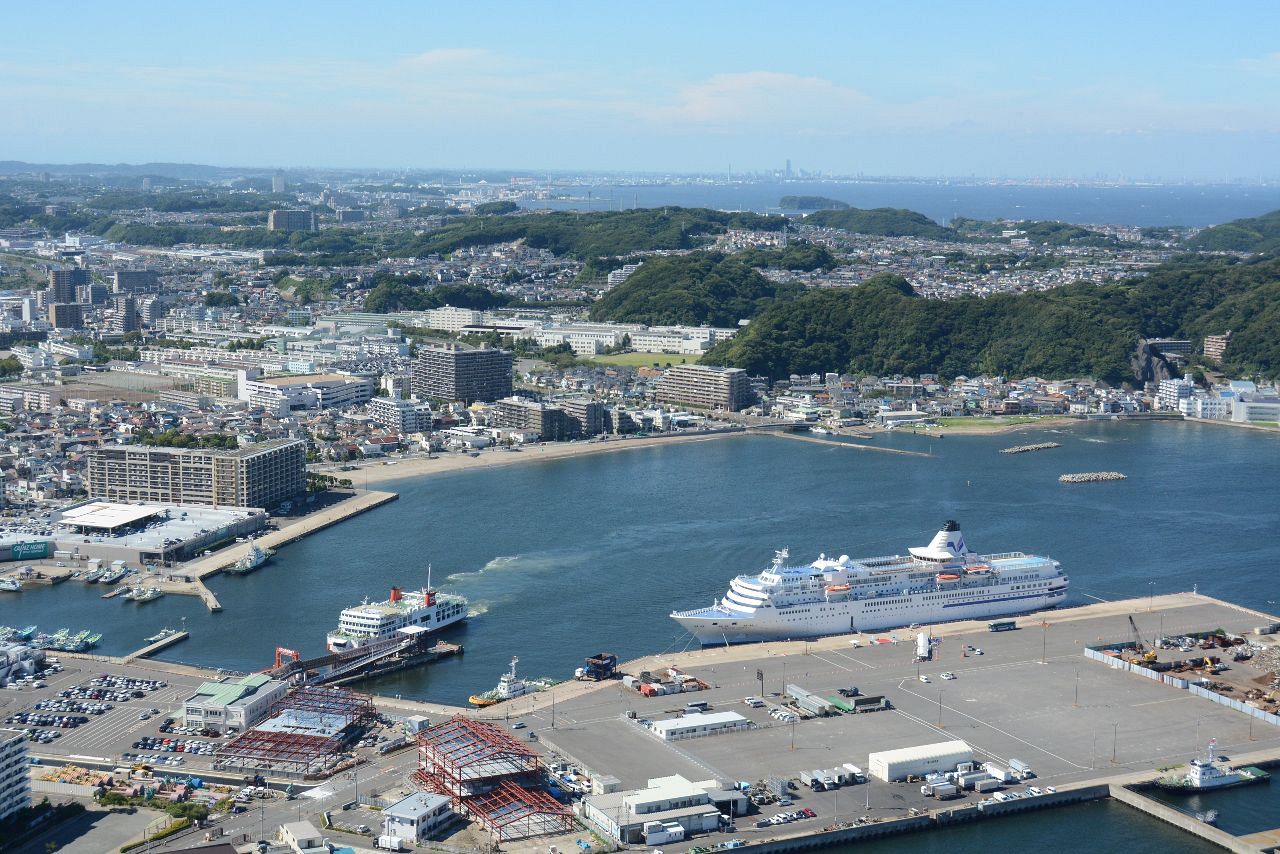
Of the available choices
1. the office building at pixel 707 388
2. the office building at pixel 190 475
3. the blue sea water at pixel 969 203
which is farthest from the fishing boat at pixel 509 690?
the blue sea water at pixel 969 203

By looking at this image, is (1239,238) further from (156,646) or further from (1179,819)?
(156,646)

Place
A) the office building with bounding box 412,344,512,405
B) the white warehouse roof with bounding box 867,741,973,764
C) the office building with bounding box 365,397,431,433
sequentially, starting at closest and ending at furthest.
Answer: the white warehouse roof with bounding box 867,741,973,764, the office building with bounding box 365,397,431,433, the office building with bounding box 412,344,512,405

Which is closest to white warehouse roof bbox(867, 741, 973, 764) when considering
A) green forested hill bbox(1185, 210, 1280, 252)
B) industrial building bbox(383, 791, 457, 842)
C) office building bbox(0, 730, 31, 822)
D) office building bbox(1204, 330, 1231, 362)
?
industrial building bbox(383, 791, 457, 842)

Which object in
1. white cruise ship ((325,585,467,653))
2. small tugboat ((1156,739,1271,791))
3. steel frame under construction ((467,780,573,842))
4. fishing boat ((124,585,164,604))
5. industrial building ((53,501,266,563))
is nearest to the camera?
steel frame under construction ((467,780,573,842))

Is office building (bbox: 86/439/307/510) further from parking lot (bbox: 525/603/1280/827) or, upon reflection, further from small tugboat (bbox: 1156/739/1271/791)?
A: small tugboat (bbox: 1156/739/1271/791)

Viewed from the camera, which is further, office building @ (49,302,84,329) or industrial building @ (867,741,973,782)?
office building @ (49,302,84,329)

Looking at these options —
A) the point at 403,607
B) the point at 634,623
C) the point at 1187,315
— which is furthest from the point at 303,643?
the point at 1187,315

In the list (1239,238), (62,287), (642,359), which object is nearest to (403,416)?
(642,359)
